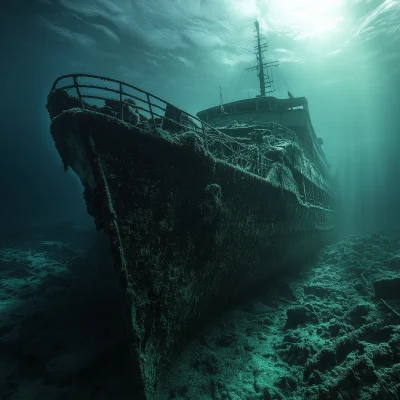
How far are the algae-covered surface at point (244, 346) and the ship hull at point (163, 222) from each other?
590 mm

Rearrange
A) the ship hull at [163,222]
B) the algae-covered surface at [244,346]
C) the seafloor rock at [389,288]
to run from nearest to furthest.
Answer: the ship hull at [163,222] < the algae-covered surface at [244,346] < the seafloor rock at [389,288]

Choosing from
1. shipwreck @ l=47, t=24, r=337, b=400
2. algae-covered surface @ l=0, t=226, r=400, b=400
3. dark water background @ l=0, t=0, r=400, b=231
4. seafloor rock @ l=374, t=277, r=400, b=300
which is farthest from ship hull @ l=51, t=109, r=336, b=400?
dark water background @ l=0, t=0, r=400, b=231

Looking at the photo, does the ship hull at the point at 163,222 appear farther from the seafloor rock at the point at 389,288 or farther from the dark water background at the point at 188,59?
the dark water background at the point at 188,59

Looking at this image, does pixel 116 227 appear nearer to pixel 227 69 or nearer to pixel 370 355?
pixel 370 355

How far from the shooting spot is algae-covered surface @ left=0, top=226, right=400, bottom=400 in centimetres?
390

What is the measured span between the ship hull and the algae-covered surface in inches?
23.2

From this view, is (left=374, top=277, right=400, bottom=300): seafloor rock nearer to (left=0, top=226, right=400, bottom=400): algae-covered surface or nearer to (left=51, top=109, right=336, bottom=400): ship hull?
(left=0, top=226, right=400, bottom=400): algae-covered surface

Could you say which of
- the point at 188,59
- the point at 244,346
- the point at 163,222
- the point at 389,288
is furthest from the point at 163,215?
the point at 188,59

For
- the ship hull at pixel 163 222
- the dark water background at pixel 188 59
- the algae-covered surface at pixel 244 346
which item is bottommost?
the algae-covered surface at pixel 244 346

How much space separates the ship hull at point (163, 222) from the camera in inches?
142

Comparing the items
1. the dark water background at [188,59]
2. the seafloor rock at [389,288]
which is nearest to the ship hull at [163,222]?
the seafloor rock at [389,288]

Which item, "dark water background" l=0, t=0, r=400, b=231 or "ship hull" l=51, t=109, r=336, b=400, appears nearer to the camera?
"ship hull" l=51, t=109, r=336, b=400

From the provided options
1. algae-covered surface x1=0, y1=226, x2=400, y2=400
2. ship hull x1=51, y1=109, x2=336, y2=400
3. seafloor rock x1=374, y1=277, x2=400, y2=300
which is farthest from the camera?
seafloor rock x1=374, y1=277, x2=400, y2=300

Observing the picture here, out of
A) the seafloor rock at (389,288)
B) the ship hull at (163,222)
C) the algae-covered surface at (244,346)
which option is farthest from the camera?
the seafloor rock at (389,288)
